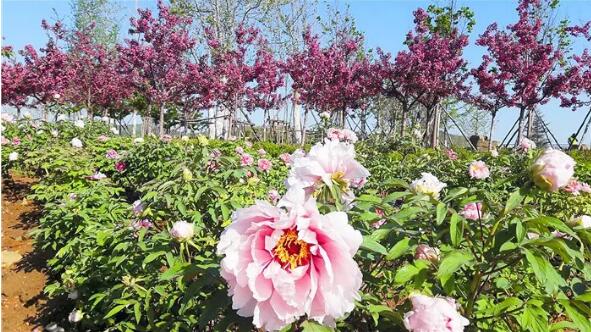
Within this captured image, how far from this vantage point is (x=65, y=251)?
259 cm

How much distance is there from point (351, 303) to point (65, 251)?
2.25 m

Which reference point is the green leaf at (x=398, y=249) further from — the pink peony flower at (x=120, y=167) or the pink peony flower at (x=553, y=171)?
the pink peony flower at (x=120, y=167)

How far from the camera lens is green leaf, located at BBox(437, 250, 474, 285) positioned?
96 centimetres

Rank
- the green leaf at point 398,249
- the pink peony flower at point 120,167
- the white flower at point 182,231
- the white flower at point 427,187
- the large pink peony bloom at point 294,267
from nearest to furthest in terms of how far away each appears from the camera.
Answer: the large pink peony bloom at point 294,267
the green leaf at point 398,249
the white flower at point 427,187
the white flower at point 182,231
the pink peony flower at point 120,167

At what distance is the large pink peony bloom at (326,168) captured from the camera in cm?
103

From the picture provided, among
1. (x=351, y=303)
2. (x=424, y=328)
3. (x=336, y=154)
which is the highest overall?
(x=336, y=154)

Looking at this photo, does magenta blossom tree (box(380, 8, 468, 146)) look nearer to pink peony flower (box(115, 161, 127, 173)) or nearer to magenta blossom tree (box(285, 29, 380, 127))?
magenta blossom tree (box(285, 29, 380, 127))

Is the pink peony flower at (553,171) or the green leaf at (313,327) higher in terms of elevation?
the pink peony flower at (553,171)

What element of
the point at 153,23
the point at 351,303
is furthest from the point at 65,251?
the point at 153,23

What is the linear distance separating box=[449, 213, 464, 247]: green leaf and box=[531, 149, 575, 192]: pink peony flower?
0.59 ft

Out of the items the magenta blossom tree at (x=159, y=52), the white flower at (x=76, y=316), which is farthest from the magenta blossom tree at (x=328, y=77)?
the white flower at (x=76, y=316)

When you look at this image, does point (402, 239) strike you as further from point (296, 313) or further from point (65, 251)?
point (65, 251)

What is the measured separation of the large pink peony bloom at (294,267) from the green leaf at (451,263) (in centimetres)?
28

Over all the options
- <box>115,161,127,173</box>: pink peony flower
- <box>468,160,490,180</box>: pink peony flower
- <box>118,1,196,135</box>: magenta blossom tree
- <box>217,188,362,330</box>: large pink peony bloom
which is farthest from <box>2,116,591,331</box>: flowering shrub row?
<box>118,1,196,135</box>: magenta blossom tree
